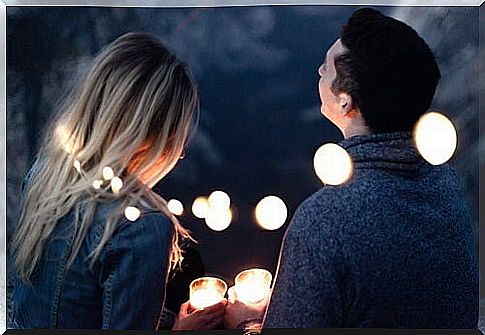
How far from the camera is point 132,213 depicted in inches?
141

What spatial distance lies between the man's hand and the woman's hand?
0.03 m

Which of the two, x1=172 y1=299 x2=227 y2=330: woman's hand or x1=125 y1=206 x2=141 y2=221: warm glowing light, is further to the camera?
x1=172 y1=299 x2=227 y2=330: woman's hand

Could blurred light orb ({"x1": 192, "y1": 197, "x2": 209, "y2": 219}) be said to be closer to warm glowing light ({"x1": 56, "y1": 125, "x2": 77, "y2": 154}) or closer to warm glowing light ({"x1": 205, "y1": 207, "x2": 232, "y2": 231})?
warm glowing light ({"x1": 205, "y1": 207, "x2": 232, "y2": 231})

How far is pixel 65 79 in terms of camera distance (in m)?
3.65

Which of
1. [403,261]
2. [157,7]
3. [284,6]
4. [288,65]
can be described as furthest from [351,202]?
[157,7]

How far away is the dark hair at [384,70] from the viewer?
3.60 meters

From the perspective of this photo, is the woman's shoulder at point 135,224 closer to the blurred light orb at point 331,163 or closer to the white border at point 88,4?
the white border at point 88,4

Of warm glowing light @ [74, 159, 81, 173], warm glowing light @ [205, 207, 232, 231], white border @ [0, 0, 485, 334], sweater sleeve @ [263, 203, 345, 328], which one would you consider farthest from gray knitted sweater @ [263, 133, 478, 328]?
warm glowing light @ [74, 159, 81, 173]

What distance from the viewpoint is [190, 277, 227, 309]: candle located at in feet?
12.0

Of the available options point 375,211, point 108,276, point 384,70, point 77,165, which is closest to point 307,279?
point 375,211

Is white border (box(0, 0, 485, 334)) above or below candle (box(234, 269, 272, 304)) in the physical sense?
above

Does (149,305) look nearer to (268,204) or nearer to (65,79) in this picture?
(268,204)

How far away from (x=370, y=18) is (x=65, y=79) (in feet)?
4.13

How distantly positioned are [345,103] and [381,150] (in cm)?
24
